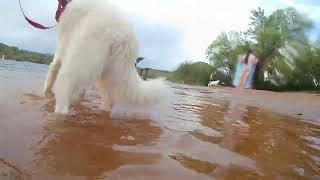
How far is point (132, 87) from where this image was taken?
4312 millimetres

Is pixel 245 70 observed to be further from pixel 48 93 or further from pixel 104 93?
pixel 104 93

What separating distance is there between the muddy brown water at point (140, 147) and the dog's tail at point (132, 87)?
0.25 metres

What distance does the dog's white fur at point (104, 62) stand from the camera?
13.5 ft

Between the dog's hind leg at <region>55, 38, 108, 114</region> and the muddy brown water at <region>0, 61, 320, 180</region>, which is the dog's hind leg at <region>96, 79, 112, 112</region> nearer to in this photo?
the muddy brown water at <region>0, 61, 320, 180</region>

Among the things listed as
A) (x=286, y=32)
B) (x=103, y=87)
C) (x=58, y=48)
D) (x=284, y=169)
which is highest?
(x=286, y=32)

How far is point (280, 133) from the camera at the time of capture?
4672 mm

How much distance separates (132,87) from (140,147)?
4.06 feet

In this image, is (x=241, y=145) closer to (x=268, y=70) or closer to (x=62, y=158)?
(x=62, y=158)

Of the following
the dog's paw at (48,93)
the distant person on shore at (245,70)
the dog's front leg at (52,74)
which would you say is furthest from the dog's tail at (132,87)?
the distant person on shore at (245,70)

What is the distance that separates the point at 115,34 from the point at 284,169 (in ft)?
6.87

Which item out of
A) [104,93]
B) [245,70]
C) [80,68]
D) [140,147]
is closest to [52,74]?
[104,93]

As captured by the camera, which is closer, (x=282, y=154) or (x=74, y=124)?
(x=282, y=154)

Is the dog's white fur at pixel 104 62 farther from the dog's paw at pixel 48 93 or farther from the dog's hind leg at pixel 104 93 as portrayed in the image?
the dog's paw at pixel 48 93

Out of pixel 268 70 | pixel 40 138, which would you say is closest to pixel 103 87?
pixel 40 138
